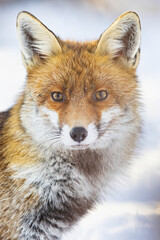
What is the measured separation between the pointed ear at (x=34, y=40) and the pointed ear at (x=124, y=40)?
0.41ft

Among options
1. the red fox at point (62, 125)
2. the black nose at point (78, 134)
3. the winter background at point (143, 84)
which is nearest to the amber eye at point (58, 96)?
the red fox at point (62, 125)

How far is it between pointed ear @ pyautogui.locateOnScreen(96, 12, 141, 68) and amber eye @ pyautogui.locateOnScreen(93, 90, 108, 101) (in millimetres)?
122

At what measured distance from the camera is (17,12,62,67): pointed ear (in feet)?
2.51

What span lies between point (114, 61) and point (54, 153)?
0.30 m

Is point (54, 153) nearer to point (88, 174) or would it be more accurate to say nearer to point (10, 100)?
point (88, 174)

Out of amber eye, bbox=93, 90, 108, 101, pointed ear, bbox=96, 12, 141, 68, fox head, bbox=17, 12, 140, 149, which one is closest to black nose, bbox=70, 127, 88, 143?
fox head, bbox=17, 12, 140, 149

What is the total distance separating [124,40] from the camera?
812 millimetres

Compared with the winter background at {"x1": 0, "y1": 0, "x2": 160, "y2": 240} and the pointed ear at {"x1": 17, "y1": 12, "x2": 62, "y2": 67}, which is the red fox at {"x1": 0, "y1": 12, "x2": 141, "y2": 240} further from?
the winter background at {"x1": 0, "y1": 0, "x2": 160, "y2": 240}

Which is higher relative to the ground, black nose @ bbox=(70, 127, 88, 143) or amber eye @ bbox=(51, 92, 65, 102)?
amber eye @ bbox=(51, 92, 65, 102)

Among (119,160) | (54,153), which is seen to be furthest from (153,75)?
(54,153)

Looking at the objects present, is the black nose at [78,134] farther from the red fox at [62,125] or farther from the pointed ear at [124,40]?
the pointed ear at [124,40]

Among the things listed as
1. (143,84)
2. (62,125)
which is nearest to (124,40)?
(143,84)

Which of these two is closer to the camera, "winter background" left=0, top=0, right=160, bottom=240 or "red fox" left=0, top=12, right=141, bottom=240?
"red fox" left=0, top=12, right=141, bottom=240

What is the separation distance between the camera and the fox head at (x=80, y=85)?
73 cm
